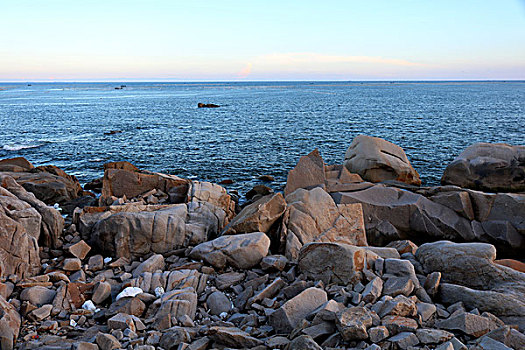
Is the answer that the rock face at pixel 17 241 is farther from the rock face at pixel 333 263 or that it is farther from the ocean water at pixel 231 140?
the ocean water at pixel 231 140

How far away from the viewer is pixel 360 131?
1640 inches

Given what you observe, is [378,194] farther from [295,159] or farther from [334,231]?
[295,159]

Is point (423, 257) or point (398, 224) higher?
point (423, 257)

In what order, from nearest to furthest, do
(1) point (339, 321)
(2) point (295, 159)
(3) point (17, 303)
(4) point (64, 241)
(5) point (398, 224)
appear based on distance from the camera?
(1) point (339, 321) → (3) point (17, 303) → (4) point (64, 241) → (5) point (398, 224) → (2) point (295, 159)

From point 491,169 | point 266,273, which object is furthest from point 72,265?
point 491,169

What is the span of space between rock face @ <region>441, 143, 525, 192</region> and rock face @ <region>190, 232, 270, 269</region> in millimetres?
13744

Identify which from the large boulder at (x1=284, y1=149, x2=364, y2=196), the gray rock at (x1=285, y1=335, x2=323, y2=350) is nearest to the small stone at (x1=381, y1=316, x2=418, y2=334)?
the gray rock at (x1=285, y1=335, x2=323, y2=350)

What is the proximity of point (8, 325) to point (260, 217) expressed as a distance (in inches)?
243

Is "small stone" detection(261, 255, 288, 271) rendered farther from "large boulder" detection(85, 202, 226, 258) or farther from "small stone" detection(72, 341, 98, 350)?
"small stone" detection(72, 341, 98, 350)

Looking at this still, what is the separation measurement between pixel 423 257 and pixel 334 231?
9.17ft

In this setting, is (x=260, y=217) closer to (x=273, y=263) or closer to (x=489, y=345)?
(x=273, y=263)

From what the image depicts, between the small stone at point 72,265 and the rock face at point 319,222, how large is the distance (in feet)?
16.9

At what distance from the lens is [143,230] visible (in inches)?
416

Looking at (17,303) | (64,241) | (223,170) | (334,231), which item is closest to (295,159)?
(223,170)
